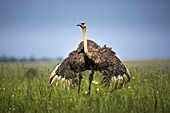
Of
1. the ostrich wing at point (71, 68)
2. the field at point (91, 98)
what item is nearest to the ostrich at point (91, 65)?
the ostrich wing at point (71, 68)

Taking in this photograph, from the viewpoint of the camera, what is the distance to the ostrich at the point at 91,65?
9.53 m

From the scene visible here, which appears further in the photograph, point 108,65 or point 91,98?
point 108,65

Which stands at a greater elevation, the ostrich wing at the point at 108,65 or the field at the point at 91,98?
the ostrich wing at the point at 108,65

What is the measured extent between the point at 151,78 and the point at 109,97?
2.80m

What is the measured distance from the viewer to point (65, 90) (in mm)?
8969

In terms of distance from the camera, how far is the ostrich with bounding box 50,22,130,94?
9531 millimetres

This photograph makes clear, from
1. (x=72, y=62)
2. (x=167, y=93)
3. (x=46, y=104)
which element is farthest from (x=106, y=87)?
(x=46, y=104)

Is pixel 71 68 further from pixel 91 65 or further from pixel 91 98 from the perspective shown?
pixel 91 98

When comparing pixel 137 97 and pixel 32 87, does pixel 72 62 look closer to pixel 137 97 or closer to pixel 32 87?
pixel 32 87

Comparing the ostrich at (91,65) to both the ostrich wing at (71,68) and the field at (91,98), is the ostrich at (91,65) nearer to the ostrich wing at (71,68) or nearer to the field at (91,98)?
the ostrich wing at (71,68)

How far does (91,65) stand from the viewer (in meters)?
9.60

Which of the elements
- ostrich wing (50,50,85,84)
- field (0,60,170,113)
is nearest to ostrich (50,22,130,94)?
ostrich wing (50,50,85,84)

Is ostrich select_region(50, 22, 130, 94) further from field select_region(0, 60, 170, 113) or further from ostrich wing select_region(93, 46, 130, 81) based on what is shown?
field select_region(0, 60, 170, 113)

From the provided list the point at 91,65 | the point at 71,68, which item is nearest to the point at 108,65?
the point at 91,65
